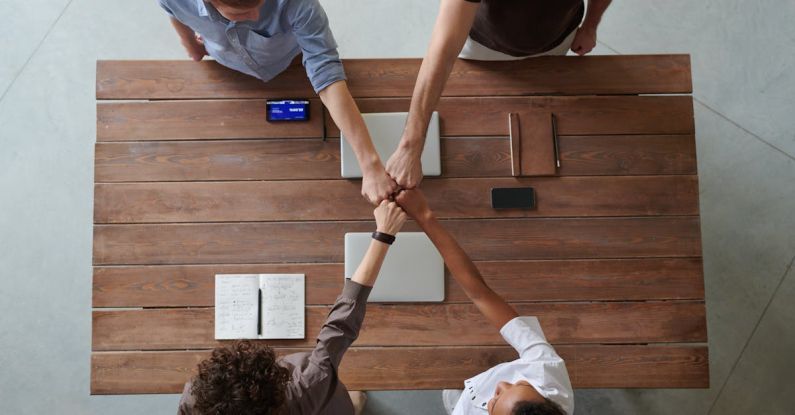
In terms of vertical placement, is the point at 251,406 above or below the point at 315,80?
below

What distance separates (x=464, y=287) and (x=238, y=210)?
32.1 inches

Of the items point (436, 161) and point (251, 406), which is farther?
point (436, 161)

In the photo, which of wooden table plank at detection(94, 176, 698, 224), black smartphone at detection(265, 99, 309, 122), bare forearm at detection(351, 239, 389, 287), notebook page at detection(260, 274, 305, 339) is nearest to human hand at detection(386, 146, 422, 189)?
wooden table plank at detection(94, 176, 698, 224)

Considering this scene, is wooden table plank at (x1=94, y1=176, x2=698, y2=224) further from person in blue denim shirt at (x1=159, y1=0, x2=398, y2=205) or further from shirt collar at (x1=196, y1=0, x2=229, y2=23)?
shirt collar at (x1=196, y1=0, x2=229, y2=23)

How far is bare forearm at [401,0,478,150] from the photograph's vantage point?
5.18 ft

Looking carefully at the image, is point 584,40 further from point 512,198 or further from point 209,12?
point 209,12

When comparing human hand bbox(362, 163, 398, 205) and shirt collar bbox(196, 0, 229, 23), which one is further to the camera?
human hand bbox(362, 163, 398, 205)

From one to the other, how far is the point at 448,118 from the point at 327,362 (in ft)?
3.00

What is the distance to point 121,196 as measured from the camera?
1.83 meters

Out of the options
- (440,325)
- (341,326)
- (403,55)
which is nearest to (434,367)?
(440,325)

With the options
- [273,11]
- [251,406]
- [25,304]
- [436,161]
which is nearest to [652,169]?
[436,161]

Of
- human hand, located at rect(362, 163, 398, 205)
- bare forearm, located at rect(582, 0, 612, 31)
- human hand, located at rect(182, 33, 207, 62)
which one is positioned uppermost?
bare forearm, located at rect(582, 0, 612, 31)

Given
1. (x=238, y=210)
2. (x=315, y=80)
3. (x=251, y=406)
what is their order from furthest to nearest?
(x=238, y=210) < (x=315, y=80) < (x=251, y=406)

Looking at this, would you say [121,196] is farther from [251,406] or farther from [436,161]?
[436,161]
